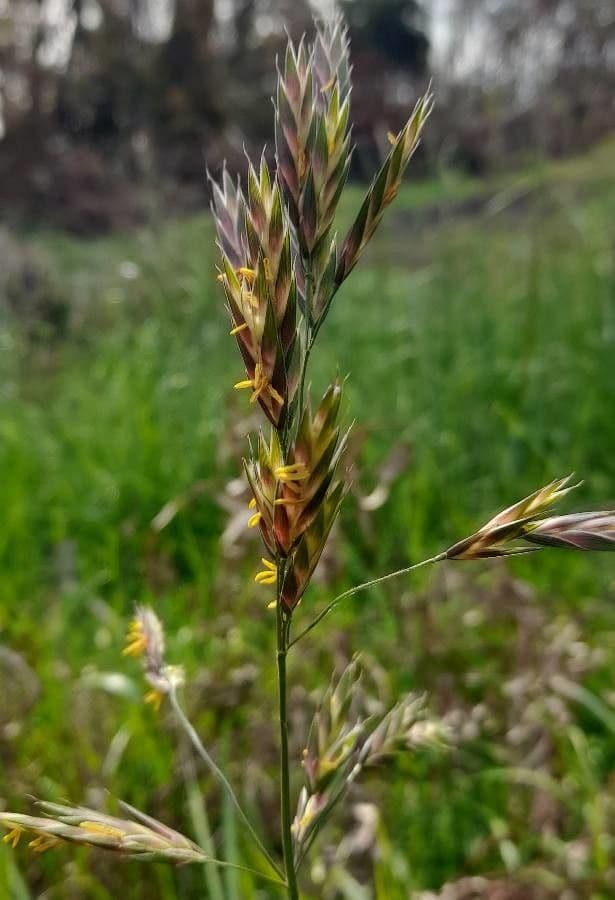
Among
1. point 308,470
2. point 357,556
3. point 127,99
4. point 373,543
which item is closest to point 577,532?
point 308,470

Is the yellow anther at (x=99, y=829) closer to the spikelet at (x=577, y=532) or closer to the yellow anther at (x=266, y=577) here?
the yellow anther at (x=266, y=577)

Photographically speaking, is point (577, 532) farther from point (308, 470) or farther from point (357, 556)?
point (357, 556)

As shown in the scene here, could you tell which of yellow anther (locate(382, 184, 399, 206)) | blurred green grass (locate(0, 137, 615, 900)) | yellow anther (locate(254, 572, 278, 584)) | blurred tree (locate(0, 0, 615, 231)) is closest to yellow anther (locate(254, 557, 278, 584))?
yellow anther (locate(254, 572, 278, 584))

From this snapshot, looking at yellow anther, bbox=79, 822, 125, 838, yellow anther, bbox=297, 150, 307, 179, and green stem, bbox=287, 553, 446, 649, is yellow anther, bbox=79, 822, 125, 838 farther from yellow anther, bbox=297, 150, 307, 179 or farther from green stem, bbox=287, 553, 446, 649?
yellow anther, bbox=297, 150, 307, 179

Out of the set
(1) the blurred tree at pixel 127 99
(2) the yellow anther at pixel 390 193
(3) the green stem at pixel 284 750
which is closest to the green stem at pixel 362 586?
(3) the green stem at pixel 284 750

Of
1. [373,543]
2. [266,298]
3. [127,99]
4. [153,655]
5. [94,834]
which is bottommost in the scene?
[94,834]

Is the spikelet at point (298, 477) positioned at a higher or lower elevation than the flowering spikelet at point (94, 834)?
higher
